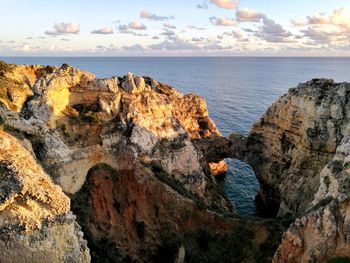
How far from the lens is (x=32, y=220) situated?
78.7 feet

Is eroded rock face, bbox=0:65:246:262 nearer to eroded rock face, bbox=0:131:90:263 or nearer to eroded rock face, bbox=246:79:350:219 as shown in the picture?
eroded rock face, bbox=246:79:350:219

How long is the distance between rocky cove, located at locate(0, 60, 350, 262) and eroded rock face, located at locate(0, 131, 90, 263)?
9 centimetres

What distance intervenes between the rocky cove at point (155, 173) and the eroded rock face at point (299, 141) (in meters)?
0.15

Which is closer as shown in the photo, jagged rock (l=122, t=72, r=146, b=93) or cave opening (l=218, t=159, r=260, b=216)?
jagged rock (l=122, t=72, r=146, b=93)

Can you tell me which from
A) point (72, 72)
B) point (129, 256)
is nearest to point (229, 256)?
point (129, 256)

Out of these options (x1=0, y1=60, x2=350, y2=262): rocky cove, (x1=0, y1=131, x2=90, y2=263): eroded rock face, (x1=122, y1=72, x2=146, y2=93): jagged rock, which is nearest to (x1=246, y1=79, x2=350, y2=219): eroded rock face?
(x1=0, y1=60, x2=350, y2=262): rocky cove

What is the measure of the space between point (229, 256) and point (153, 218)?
9.81 metres

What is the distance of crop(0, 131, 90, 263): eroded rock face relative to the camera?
23.3 metres

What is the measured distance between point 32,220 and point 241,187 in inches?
2129

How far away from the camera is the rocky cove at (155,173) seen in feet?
106

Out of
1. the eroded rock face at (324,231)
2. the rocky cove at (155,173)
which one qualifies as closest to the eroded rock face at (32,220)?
the rocky cove at (155,173)

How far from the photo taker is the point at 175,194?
46281 millimetres

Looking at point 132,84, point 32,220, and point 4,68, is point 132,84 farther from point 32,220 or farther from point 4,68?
point 32,220

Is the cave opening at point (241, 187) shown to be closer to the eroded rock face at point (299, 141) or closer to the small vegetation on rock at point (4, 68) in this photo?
the eroded rock face at point (299, 141)
